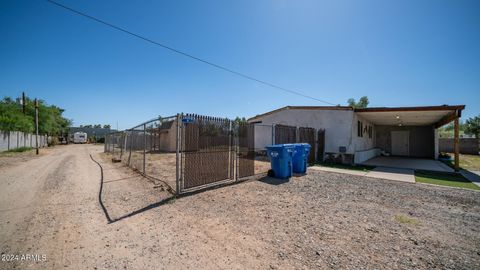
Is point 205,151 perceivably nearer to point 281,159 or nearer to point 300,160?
point 281,159

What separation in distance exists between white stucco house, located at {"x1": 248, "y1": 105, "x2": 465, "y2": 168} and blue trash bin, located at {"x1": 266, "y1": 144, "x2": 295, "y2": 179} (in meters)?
1.41

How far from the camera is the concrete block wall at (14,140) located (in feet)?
60.2

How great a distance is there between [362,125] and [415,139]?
8.90 m

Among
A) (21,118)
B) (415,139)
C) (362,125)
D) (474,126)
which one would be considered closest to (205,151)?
(362,125)

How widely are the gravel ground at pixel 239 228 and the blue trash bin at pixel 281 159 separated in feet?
5.34

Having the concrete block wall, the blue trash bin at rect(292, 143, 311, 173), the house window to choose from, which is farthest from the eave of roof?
the concrete block wall

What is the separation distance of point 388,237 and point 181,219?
12.3 ft

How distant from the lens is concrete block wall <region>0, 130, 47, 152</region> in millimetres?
18344

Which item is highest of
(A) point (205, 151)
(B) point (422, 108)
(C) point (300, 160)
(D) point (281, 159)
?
(B) point (422, 108)

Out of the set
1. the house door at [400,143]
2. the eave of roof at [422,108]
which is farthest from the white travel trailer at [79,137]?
the house door at [400,143]

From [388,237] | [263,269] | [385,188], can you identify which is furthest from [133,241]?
[385,188]

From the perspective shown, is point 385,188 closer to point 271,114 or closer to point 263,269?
point 263,269

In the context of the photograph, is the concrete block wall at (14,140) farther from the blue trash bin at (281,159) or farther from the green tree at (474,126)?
the green tree at (474,126)

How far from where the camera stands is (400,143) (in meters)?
20.6
